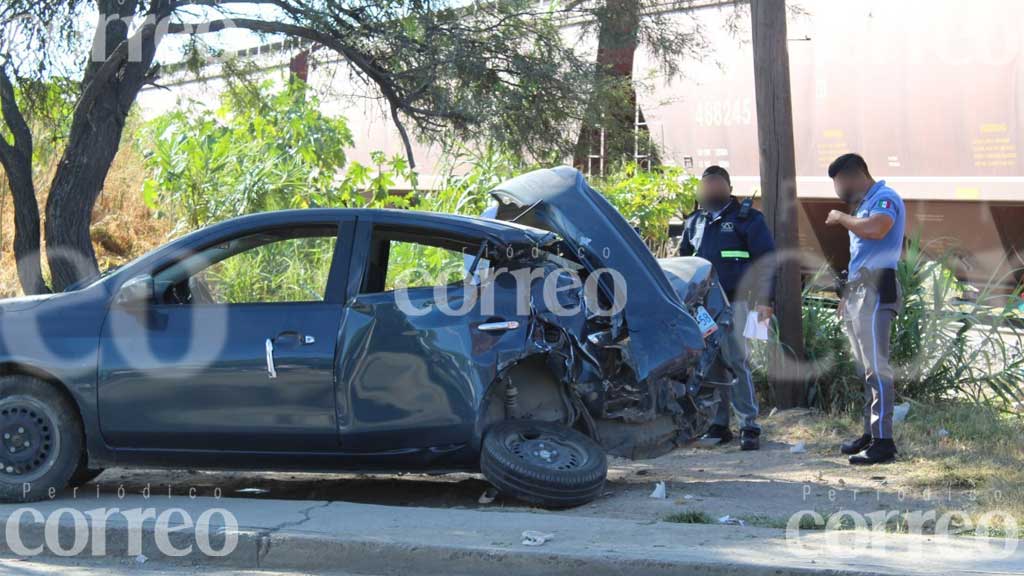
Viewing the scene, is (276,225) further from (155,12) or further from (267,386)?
(155,12)

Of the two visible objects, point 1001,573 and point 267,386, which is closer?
point 1001,573

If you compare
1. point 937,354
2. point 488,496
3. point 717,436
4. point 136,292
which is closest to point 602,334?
point 488,496

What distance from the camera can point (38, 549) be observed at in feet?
18.4

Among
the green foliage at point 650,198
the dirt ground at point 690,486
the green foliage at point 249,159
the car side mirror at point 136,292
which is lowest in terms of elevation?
the dirt ground at point 690,486

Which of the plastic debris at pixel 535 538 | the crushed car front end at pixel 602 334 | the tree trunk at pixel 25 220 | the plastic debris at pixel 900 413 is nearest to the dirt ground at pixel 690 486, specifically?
the crushed car front end at pixel 602 334

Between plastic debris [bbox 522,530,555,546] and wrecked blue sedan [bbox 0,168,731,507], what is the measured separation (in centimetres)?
58

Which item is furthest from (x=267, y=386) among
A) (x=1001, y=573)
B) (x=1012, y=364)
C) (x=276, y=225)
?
(x=1012, y=364)

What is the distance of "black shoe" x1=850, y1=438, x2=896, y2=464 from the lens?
23.4ft

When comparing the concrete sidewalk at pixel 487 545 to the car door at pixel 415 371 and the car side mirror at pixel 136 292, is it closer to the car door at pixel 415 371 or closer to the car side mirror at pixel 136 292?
the car door at pixel 415 371

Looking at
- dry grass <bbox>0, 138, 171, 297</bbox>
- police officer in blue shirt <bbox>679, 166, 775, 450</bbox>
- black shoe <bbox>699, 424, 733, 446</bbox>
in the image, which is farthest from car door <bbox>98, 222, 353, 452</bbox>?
dry grass <bbox>0, 138, 171, 297</bbox>

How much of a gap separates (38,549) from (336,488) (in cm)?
176

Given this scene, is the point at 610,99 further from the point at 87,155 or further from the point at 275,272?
the point at 87,155

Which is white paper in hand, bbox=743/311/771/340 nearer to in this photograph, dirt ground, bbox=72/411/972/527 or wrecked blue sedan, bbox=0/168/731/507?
dirt ground, bbox=72/411/972/527

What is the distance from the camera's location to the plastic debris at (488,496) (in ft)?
20.9
